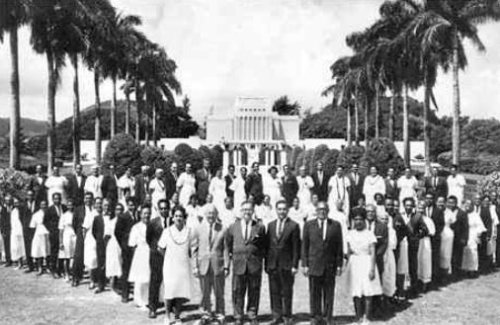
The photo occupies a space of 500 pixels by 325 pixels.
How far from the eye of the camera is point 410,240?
10.2 m

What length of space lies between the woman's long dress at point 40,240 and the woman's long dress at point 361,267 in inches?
248

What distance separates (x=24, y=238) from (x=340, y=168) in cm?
723

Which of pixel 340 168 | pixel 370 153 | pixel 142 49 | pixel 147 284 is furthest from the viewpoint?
pixel 142 49

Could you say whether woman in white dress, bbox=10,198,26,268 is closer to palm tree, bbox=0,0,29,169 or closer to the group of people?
the group of people

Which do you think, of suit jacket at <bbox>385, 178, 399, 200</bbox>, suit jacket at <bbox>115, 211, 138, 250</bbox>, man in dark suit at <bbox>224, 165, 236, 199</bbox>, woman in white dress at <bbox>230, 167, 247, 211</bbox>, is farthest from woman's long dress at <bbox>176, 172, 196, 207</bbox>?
suit jacket at <bbox>385, 178, 399, 200</bbox>

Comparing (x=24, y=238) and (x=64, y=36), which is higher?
(x=64, y=36)

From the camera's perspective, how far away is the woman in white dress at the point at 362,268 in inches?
328

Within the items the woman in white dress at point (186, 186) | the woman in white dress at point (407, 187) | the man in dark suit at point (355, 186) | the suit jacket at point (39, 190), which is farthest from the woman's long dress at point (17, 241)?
the woman in white dress at point (407, 187)

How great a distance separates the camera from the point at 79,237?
416 inches

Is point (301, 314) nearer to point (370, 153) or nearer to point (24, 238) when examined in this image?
point (24, 238)

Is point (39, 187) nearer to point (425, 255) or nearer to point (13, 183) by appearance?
point (13, 183)

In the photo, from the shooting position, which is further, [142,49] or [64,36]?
[142,49]

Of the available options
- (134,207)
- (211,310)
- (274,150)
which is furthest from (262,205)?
(274,150)

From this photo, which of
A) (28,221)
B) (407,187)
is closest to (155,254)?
(28,221)
